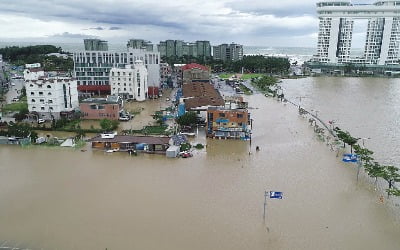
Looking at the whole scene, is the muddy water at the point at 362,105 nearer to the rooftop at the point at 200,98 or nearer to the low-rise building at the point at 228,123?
the low-rise building at the point at 228,123

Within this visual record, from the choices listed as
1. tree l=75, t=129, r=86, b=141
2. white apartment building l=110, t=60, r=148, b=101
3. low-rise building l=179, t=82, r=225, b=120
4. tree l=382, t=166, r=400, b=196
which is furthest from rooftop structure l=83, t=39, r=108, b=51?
tree l=382, t=166, r=400, b=196

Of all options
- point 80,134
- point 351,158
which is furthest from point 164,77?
point 351,158

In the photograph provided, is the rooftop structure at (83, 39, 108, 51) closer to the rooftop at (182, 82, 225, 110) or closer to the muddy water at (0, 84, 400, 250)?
the rooftop at (182, 82, 225, 110)

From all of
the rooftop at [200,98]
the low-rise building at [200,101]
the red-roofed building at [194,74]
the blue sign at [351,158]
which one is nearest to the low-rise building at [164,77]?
the red-roofed building at [194,74]

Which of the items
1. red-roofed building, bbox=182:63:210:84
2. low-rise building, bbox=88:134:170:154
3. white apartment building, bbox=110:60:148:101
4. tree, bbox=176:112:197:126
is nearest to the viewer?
low-rise building, bbox=88:134:170:154

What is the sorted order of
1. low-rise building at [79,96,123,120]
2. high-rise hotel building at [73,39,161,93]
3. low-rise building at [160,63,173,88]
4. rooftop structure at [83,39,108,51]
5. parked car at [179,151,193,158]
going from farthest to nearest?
rooftop structure at [83,39,108,51] < low-rise building at [160,63,173,88] < high-rise hotel building at [73,39,161,93] < low-rise building at [79,96,123,120] < parked car at [179,151,193,158]

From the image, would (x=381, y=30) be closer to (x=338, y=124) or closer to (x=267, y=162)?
(x=338, y=124)

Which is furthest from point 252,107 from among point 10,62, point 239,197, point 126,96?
point 10,62
